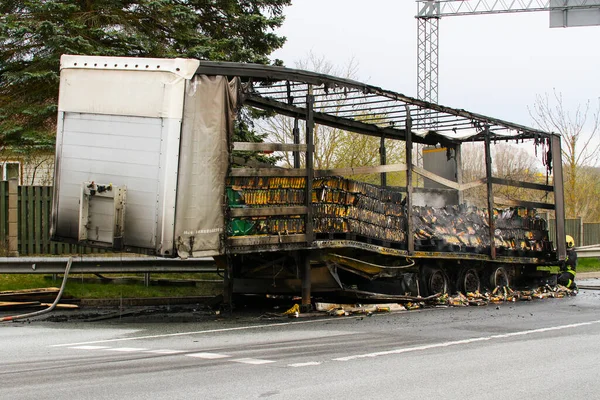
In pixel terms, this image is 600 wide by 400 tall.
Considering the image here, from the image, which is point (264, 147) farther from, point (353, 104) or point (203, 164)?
point (353, 104)

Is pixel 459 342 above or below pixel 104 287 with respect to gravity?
below

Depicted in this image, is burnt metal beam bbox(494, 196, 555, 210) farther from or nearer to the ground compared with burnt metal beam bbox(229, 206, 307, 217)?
farther from the ground

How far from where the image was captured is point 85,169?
37.6 ft

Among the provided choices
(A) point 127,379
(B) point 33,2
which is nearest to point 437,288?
(A) point 127,379

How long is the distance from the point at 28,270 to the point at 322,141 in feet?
57.4

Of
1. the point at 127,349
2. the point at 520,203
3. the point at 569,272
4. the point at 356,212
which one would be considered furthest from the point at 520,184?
the point at 127,349

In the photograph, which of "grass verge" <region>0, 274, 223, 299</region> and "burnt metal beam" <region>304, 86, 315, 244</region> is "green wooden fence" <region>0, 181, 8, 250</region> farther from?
"burnt metal beam" <region>304, 86, 315, 244</region>

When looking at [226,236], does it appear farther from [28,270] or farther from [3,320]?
[28,270]

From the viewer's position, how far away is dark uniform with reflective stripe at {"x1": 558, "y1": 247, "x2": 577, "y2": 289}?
18.9m

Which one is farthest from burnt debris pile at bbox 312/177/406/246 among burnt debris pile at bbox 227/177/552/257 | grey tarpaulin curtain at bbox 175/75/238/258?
grey tarpaulin curtain at bbox 175/75/238/258

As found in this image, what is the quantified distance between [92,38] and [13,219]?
5.04m

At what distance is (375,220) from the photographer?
14.2 meters

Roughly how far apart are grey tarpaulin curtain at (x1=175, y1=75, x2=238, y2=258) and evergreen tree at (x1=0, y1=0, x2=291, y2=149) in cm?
805

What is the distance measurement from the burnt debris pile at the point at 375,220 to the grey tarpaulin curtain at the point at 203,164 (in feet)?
1.10
